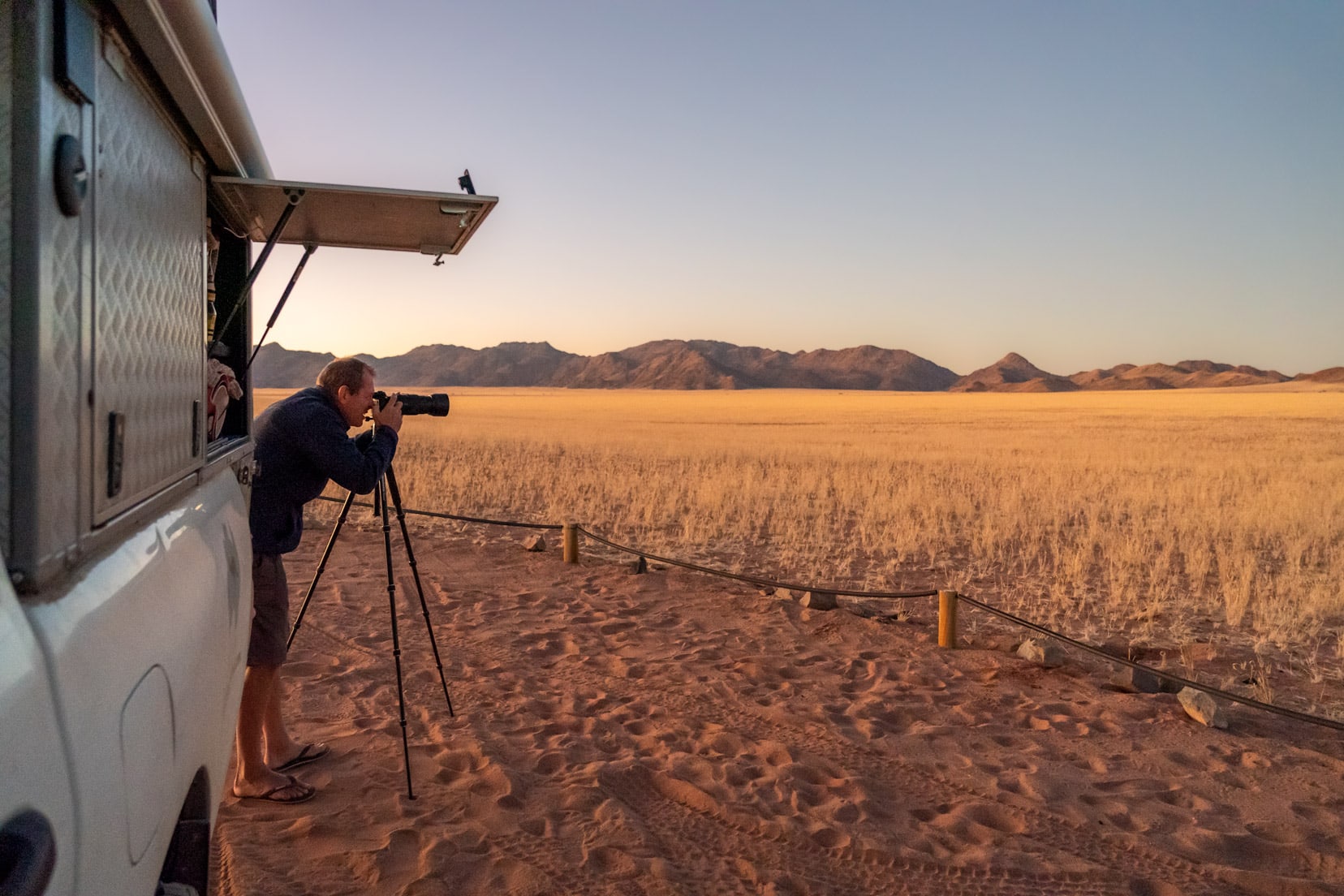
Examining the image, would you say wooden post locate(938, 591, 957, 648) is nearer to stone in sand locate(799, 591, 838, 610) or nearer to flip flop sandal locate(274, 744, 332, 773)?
stone in sand locate(799, 591, 838, 610)

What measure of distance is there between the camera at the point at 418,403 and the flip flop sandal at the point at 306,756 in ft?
5.49

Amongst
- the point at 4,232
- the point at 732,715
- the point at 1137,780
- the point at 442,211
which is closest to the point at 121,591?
the point at 4,232

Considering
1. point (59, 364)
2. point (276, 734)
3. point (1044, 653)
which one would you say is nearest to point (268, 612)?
point (276, 734)

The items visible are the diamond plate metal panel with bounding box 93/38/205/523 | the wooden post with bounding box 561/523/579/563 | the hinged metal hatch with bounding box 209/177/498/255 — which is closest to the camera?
the diamond plate metal panel with bounding box 93/38/205/523

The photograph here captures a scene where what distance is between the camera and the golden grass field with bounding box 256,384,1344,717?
7.49 m

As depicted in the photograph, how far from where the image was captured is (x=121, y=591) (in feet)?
4.95

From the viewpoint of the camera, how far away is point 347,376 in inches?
150

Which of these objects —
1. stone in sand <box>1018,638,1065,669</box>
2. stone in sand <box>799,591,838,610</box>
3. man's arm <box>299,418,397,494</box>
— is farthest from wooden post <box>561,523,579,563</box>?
man's arm <box>299,418,397,494</box>

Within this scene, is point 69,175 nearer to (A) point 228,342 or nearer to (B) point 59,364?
(B) point 59,364

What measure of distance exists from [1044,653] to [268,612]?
489cm

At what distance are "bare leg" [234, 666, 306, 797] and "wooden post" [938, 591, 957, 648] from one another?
4.49 meters

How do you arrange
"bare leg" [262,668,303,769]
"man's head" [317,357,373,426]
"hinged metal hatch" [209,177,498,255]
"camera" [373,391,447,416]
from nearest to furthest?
"hinged metal hatch" [209,177,498,255] → "man's head" [317,357,373,426] → "camera" [373,391,447,416] → "bare leg" [262,668,303,769]

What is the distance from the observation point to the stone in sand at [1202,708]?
16.5 ft

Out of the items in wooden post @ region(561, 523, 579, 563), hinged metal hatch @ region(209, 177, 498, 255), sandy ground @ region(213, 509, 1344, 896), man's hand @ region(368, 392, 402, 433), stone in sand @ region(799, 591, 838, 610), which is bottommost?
sandy ground @ region(213, 509, 1344, 896)
